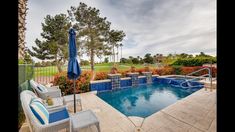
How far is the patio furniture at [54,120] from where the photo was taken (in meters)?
2.16

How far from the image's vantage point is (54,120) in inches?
109

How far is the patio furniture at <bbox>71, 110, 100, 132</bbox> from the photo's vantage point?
254 cm

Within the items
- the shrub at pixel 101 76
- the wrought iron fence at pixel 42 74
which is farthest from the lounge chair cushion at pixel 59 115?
the wrought iron fence at pixel 42 74

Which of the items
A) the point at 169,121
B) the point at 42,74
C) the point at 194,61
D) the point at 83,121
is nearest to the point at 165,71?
the point at 194,61

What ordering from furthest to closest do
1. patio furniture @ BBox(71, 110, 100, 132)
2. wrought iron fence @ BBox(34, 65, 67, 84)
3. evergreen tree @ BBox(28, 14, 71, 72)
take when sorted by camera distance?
evergreen tree @ BBox(28, 14, 71, 72), wrought iron fence @ BBox(34, 65, 67, 84), patio furniture @ BBox(71, 110, 100, 132)

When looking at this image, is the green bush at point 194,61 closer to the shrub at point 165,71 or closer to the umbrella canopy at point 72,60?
the shrub at point 165,71

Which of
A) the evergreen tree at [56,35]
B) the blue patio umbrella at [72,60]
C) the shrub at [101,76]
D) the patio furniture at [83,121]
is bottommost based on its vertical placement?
the patio furniture at [83,121]

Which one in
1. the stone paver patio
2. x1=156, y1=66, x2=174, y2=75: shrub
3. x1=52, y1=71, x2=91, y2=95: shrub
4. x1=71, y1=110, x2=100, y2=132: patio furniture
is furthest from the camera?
x1=156, y1=66, x2=174, y2=75: shrub

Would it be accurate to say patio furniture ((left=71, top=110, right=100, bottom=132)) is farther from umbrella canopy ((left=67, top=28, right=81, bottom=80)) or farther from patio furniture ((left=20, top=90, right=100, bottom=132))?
umbrella canopy ((left=67, top=28, right=81, bottom=80))

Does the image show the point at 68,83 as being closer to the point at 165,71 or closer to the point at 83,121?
Result: the point at 83,121

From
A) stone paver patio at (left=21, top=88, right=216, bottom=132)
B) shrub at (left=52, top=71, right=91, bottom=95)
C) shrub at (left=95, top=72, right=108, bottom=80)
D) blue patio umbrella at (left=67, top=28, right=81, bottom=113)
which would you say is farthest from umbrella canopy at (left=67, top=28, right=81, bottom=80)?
shrub at (left=95, top=72, right=108, bottom=80)

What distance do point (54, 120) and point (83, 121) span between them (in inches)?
24.6

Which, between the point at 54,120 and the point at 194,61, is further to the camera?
the point at 194,61
